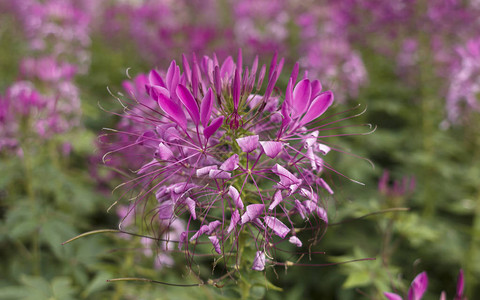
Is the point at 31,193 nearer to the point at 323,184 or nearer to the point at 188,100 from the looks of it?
the point at 188,100

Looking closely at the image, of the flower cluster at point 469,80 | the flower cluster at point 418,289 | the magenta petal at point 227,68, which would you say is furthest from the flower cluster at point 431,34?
the magenta petal at point 227,68

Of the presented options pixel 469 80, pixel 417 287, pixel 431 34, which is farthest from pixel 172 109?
pixel 431 34

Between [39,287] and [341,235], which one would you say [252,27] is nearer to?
[341,235]

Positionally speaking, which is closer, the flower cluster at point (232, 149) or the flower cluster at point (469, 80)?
the flower cluster at point (232, 149)

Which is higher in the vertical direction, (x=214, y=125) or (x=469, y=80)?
(x=214, y=125)

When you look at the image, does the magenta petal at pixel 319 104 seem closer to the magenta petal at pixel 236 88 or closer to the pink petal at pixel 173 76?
the magenta petal at pixel 236 88
